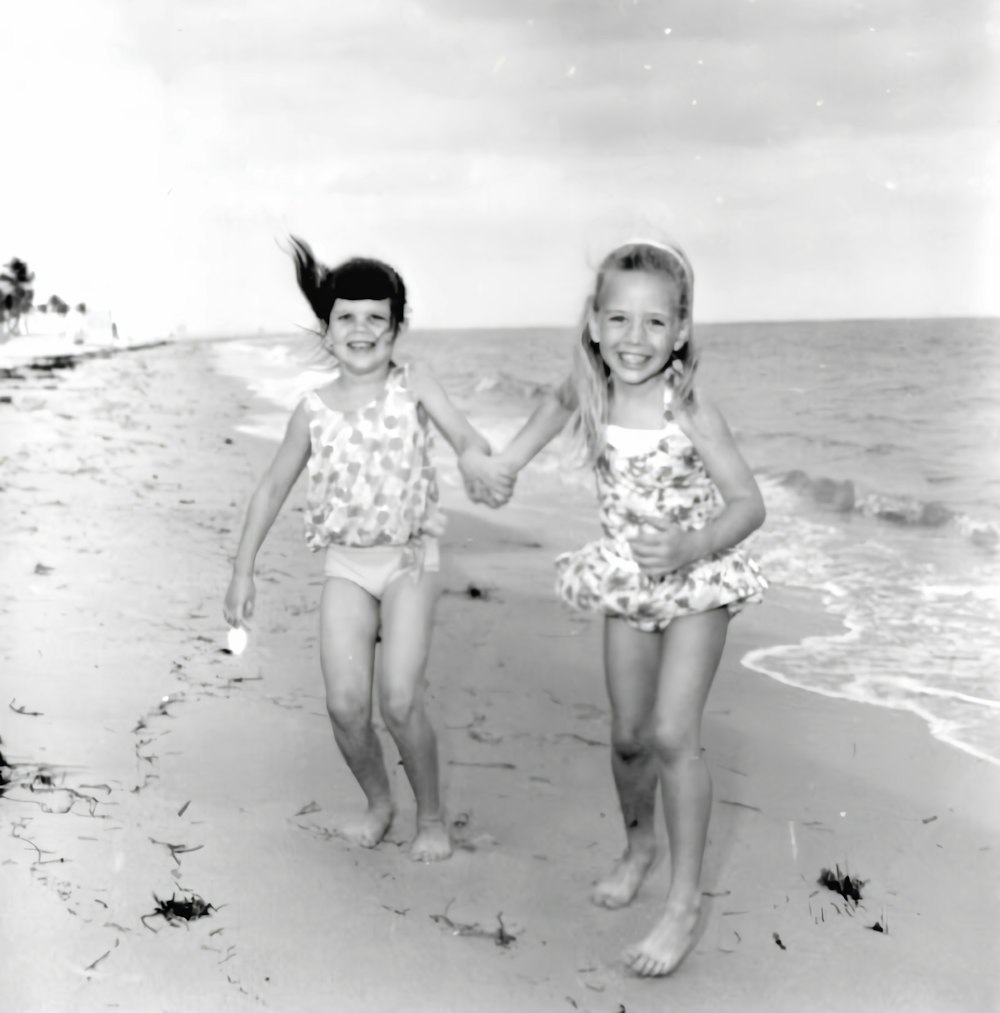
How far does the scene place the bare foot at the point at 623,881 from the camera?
8.70ft

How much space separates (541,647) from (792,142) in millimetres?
1782

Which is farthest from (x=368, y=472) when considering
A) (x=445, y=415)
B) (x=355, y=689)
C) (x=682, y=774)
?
(x=682, y=774)

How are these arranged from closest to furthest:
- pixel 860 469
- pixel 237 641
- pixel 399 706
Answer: pixel 399 706 < pixel 237 641 < pixel 860 469

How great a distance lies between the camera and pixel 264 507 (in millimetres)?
2863

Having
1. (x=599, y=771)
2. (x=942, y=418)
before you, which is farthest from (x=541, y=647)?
(x=942, y=418)

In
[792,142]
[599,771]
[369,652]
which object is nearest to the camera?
[369,652]

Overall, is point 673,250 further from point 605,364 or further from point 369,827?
point 369,827

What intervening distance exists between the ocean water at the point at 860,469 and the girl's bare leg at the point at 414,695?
19.4 inches

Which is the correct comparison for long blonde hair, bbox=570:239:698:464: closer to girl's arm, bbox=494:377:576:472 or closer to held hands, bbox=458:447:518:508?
girl's arm, bbox=494:377:576:472

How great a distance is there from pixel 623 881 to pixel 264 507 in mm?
1144

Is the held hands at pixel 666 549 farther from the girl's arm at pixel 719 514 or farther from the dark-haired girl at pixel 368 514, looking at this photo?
the dark-haired girl at pixel 368 514

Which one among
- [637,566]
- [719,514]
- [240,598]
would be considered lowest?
[240,598]

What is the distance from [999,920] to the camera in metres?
2.63

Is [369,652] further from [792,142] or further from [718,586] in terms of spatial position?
[792,142]
